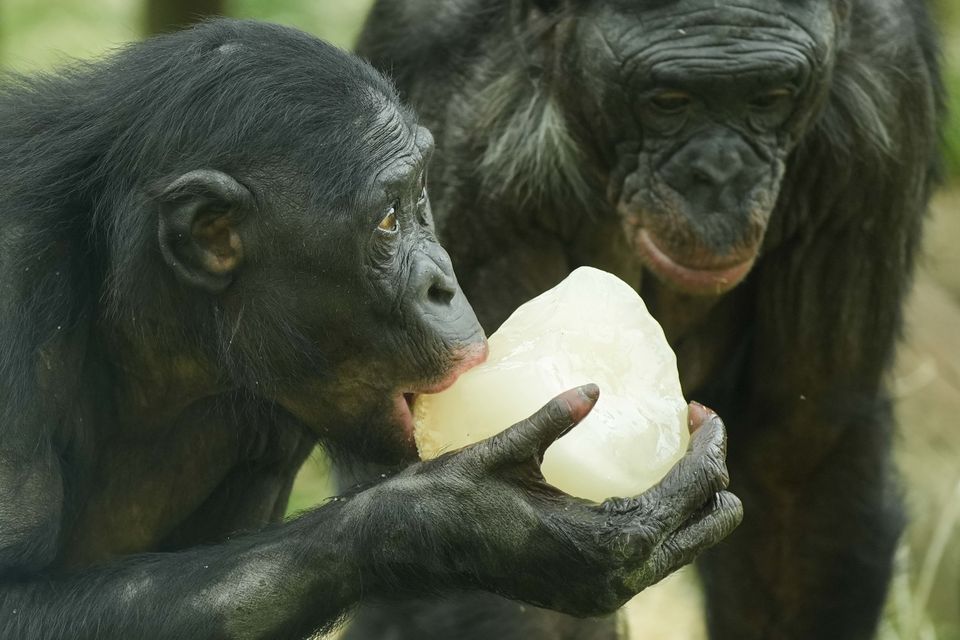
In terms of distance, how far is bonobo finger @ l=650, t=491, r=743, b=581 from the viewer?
168 inches

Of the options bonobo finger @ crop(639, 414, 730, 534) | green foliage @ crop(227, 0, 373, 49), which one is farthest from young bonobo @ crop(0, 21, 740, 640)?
green foliage @ crop(227, 0, 373, 49)

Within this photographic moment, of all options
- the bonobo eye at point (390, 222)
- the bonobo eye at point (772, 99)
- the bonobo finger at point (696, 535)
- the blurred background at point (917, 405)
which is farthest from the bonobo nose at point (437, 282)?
the blurred background at point (917, 405)

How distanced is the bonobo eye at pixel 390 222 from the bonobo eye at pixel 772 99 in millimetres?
2209

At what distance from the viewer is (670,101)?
6516 millimetres

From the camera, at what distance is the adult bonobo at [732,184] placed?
6.40 m

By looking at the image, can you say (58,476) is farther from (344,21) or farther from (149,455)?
(344,21)

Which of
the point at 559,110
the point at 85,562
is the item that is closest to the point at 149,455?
the point at 85,562

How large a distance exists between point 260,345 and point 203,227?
378 millimetres

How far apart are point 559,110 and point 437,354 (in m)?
2.47

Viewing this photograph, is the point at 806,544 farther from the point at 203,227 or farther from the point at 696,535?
the point at 203,227

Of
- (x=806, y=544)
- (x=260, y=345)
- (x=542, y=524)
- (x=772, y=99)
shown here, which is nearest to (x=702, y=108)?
(x=772, y=99)

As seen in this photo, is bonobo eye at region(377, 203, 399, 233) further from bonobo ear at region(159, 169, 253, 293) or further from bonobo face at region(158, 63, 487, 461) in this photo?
bonobo ear at region(159, 169, 253, 293)

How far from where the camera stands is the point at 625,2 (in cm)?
655

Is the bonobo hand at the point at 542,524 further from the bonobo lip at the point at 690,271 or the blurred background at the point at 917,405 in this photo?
the blurred background at the point at 917,405
